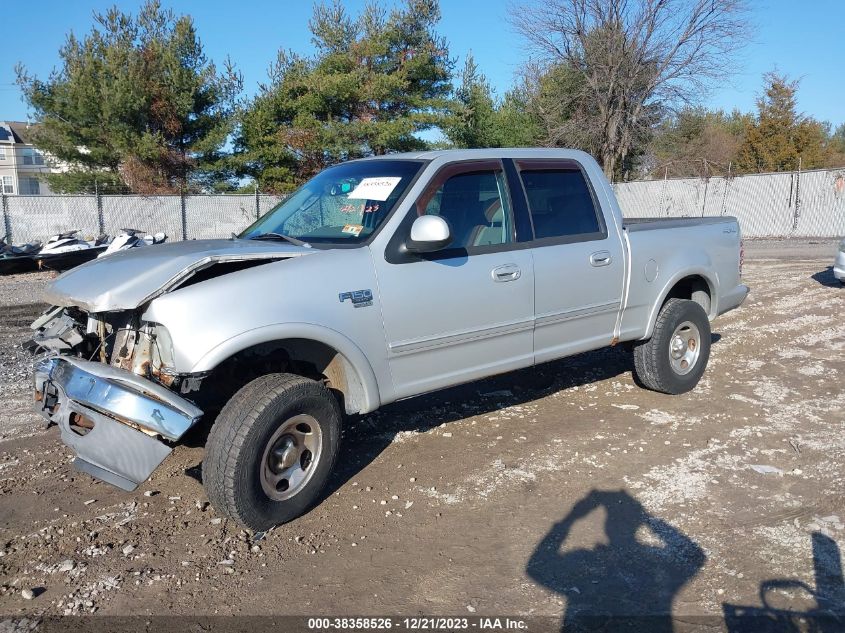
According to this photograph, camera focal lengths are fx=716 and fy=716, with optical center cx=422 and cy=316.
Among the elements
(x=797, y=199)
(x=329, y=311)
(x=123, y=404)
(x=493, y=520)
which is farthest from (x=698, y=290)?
(x=797, y=199)

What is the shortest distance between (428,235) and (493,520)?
5.40 ft

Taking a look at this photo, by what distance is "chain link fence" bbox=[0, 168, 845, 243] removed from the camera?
20531mm

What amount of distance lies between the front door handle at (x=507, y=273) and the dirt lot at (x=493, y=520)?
1.23 m

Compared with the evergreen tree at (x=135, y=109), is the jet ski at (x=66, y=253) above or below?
below

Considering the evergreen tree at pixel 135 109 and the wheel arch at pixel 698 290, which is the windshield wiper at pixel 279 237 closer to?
the wheel arch at pixel 698 290

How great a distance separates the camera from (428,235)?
412 centimetres

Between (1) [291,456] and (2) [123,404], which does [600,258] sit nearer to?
(1) [291,456]

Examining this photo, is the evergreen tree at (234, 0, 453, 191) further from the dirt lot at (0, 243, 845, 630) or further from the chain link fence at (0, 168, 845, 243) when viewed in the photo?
the dirt lot at (0, 243, 845, 630)

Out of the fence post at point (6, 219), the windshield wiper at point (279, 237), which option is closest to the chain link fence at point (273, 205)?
the fence post at point (6, 219)

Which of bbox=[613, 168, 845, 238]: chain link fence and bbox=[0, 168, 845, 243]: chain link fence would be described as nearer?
bbox=[0, 168, 845, 243]: chain link fence

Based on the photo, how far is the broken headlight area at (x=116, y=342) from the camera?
3.65 metres

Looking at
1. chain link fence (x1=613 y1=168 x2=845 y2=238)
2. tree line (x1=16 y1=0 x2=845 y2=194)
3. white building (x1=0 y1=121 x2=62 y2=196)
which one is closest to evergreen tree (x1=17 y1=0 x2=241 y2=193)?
tree line (x1=16 y1=0 x2=845 y2=194)

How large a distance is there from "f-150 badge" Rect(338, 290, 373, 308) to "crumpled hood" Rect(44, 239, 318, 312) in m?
0.33

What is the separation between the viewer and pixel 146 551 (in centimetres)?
364
